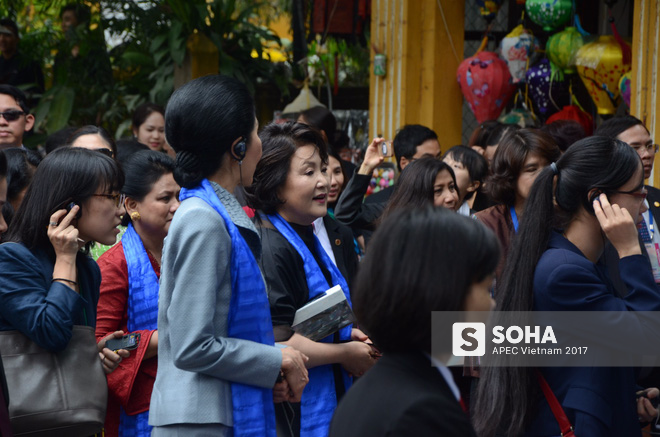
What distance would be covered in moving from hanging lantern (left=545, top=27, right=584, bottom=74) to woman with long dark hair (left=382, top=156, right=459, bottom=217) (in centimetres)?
271

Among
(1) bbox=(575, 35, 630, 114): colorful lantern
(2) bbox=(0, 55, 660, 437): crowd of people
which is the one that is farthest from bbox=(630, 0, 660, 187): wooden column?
(2) bbox=(0, 55, 660, 437): crowd of people

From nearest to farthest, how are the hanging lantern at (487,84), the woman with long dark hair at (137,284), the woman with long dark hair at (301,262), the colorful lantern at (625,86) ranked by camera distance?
1. the woman with long dark hair at (301,262)
2. the woman with long dark hair at (137,284)
3. the colorful lantern at (625,86)
4. the hanging lantern at (487,84)

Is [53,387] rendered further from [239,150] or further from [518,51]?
[518,51]

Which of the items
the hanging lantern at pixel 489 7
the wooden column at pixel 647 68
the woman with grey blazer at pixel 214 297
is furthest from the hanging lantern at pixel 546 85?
the woman with grey blazer at pixel 214 297

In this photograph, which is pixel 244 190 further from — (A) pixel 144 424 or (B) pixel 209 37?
(B) pixel 209 37

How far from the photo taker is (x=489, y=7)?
755cm

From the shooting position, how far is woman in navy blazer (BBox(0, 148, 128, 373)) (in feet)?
9.22

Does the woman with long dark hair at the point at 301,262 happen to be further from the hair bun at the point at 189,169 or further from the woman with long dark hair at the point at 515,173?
the woman with long dark hair at the point at 515,173

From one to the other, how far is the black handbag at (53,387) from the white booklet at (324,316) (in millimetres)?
730

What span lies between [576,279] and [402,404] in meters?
1.11

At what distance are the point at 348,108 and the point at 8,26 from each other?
3779 millimetres

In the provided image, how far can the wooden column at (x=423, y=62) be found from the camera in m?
7.69

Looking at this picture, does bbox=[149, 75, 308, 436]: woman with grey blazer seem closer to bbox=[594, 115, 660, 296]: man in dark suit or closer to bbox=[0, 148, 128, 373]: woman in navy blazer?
bbox=[0, 148, 128, 373]: woman in navy blazer

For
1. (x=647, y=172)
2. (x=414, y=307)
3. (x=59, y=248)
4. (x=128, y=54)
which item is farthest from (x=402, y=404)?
(x=128, y=54)
